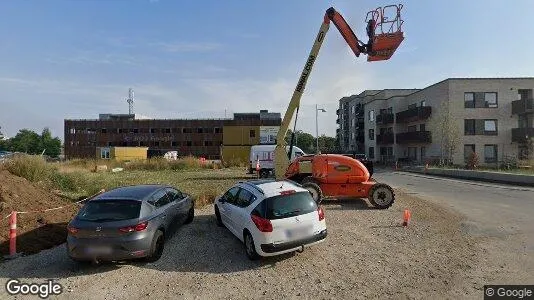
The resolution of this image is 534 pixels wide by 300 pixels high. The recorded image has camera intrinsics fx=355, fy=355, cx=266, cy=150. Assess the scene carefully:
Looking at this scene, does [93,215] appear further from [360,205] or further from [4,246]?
[360,205]

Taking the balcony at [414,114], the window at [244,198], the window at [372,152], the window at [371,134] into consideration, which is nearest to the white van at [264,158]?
the window at [244,198]

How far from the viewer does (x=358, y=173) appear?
522 inches

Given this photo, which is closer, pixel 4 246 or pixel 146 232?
pixel 146 232

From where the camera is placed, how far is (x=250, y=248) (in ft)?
24.2

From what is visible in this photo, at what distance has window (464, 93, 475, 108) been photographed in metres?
37.4

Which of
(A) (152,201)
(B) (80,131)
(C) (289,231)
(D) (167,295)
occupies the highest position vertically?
(B) (80,131)

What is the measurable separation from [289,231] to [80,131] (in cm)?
7757

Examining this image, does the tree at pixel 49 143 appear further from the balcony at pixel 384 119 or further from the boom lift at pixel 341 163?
the boom lift at pixel 341 163

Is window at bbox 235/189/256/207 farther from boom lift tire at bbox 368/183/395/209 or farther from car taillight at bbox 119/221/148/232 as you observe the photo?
boom lift tire at bbox 368/183/395/209

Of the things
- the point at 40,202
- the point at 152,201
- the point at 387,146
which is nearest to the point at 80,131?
the point at 387,146

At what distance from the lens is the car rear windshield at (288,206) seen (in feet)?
23.5

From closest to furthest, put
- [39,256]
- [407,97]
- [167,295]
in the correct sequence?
[167,295] < [39,256] < [407,97]

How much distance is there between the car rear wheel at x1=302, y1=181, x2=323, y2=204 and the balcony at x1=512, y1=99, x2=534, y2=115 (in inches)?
1291

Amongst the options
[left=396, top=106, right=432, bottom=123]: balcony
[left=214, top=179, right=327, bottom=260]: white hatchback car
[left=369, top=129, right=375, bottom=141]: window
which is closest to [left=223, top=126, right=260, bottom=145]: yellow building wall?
[left=369, top=129, right=375, bottom=141]: window
